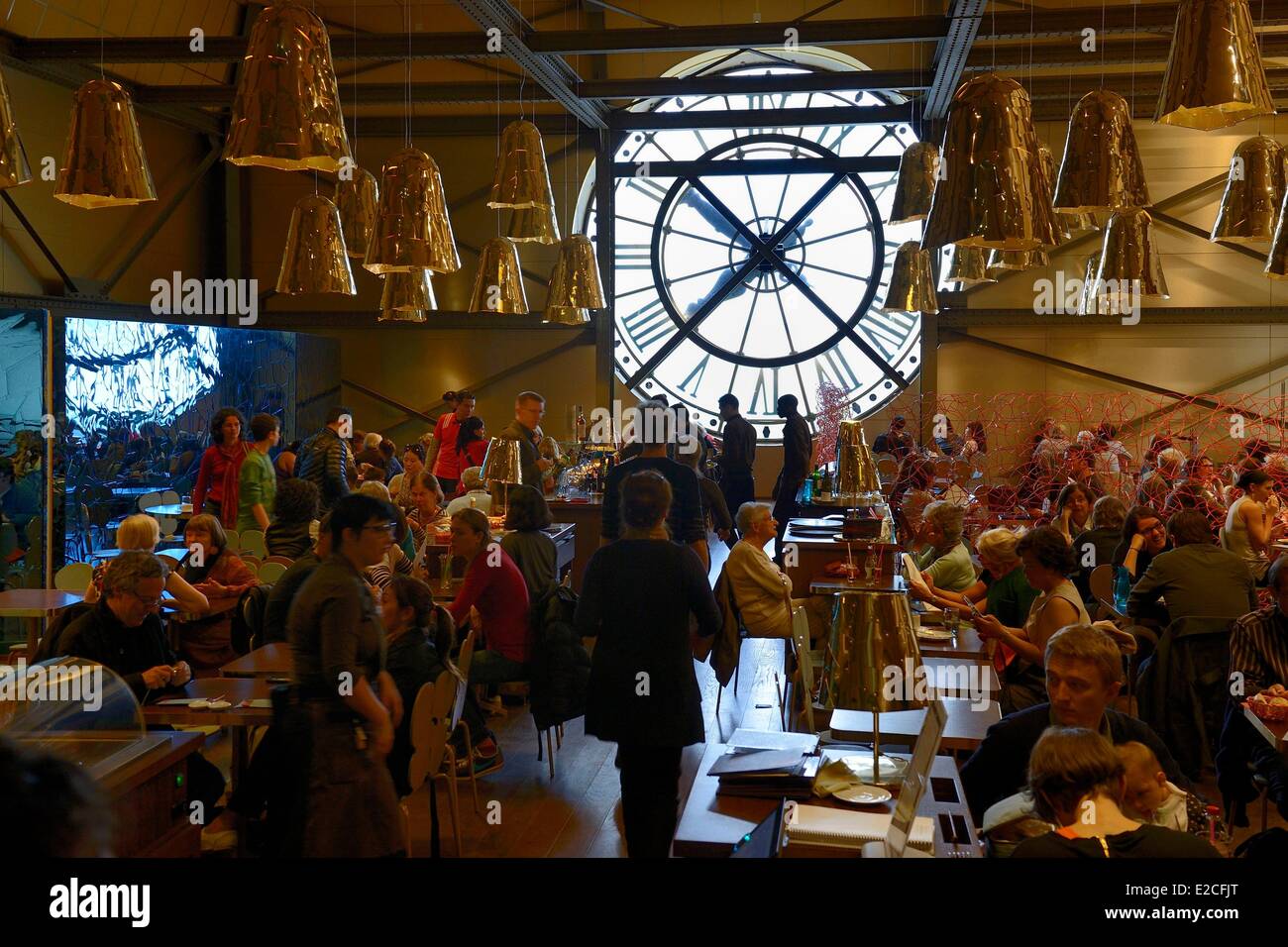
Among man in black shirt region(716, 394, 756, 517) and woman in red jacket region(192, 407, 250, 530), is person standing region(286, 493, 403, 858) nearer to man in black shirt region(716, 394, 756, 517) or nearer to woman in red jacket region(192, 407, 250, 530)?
woman in red jacket region(192, 407, 250, 530)

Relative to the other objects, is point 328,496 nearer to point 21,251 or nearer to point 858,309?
point 21,251

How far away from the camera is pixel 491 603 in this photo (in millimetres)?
5574

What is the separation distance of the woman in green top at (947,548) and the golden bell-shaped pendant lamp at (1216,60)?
326cm

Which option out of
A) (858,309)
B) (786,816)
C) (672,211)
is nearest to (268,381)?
(672,211)

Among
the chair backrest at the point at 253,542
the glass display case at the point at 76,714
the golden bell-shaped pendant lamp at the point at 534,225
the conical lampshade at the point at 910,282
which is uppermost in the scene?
the golden bell-shaped pendant lamp at the point at 534,225

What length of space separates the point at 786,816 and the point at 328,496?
16.4ft

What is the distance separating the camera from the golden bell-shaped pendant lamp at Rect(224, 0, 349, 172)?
2.64 m

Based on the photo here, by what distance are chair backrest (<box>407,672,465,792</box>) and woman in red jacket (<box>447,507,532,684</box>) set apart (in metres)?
1.32

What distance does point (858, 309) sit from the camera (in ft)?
48.9

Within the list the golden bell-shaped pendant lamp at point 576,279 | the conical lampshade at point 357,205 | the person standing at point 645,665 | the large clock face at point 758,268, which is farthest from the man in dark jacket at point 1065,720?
the large clock face at point 758,268

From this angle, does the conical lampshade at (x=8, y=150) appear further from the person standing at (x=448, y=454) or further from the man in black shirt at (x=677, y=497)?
the person standing at (x=448, y=454)

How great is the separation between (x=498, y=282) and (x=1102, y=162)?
3.82m

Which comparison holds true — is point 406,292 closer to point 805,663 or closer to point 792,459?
point 805,663

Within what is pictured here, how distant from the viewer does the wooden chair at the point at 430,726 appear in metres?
3.87
